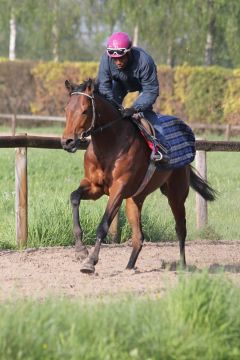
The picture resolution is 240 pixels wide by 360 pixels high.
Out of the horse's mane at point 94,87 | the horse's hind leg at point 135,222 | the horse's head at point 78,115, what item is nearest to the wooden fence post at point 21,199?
the horse's hind leg at point 135,222

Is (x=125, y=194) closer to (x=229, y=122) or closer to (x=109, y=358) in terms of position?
(x=109, y=358)

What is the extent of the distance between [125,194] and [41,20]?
3866cm

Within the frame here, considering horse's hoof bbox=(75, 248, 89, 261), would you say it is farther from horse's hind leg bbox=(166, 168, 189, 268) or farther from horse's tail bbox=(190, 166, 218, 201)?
horse's tail bbox=(190, 166, 218, 201)

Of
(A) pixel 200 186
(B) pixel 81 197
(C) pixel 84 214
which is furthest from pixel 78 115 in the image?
(C) pixel 84 214

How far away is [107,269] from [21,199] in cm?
155

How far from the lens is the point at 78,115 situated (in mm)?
8188

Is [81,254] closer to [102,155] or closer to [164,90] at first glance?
[102,155]

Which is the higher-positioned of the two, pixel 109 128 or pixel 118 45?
pixel 118 45

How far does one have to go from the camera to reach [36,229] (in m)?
10.4

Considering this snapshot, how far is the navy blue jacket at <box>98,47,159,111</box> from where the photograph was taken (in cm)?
880

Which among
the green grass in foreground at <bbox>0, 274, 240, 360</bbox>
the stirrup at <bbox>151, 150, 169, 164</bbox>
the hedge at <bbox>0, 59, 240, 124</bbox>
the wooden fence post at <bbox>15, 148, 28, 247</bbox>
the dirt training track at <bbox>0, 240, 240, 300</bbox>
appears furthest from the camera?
the hedge at <bbox>0, 59, 240, 124</bbox>

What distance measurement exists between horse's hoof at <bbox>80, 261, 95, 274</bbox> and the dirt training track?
0.05m

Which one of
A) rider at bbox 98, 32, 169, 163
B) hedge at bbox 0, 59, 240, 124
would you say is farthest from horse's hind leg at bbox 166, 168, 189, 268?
hedge at bbox 0, 59, 240, 124

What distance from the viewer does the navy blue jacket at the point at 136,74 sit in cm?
880
